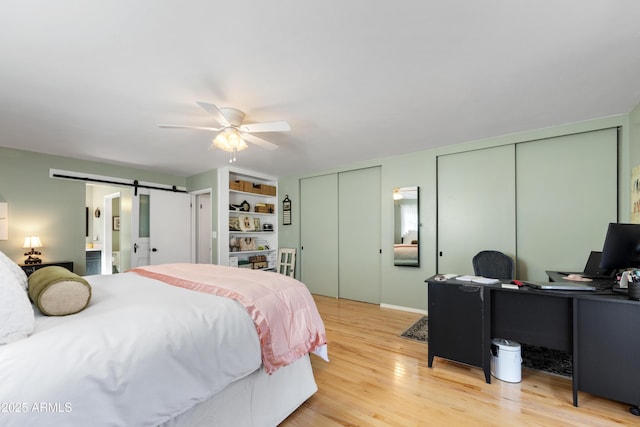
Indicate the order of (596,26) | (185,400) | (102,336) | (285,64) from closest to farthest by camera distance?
(102,336)
(185,400)
(596,26)
(285,64)

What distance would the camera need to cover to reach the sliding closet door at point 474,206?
3.53 m

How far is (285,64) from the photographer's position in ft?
6.43

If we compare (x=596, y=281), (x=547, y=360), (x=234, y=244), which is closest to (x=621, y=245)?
(x=596, y=281)

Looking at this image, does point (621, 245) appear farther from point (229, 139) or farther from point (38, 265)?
point (38, 265)

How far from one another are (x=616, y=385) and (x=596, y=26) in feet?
7.57

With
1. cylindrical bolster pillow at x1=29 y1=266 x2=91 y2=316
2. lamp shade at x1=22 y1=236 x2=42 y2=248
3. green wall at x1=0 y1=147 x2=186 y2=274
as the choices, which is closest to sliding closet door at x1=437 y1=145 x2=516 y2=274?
cylindrical bolster pillow at x1=29 y1=266 x2=91 y2=316

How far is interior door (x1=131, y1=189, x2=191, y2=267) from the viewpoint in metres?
5.09

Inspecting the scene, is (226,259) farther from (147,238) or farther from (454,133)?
(454,133)

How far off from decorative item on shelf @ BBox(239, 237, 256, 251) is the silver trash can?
434 cm

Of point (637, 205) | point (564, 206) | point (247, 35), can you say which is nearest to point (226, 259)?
point (247, 35)

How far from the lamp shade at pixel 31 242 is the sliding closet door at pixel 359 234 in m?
4.51

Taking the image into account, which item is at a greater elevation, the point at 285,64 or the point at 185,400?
the point at 285,64

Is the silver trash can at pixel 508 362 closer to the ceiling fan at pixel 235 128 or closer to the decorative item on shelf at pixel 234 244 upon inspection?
the ceiling fan at pixel 235 128

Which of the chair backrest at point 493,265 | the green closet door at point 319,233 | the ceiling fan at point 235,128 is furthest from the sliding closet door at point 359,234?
the ceiling fan at point 235,128
